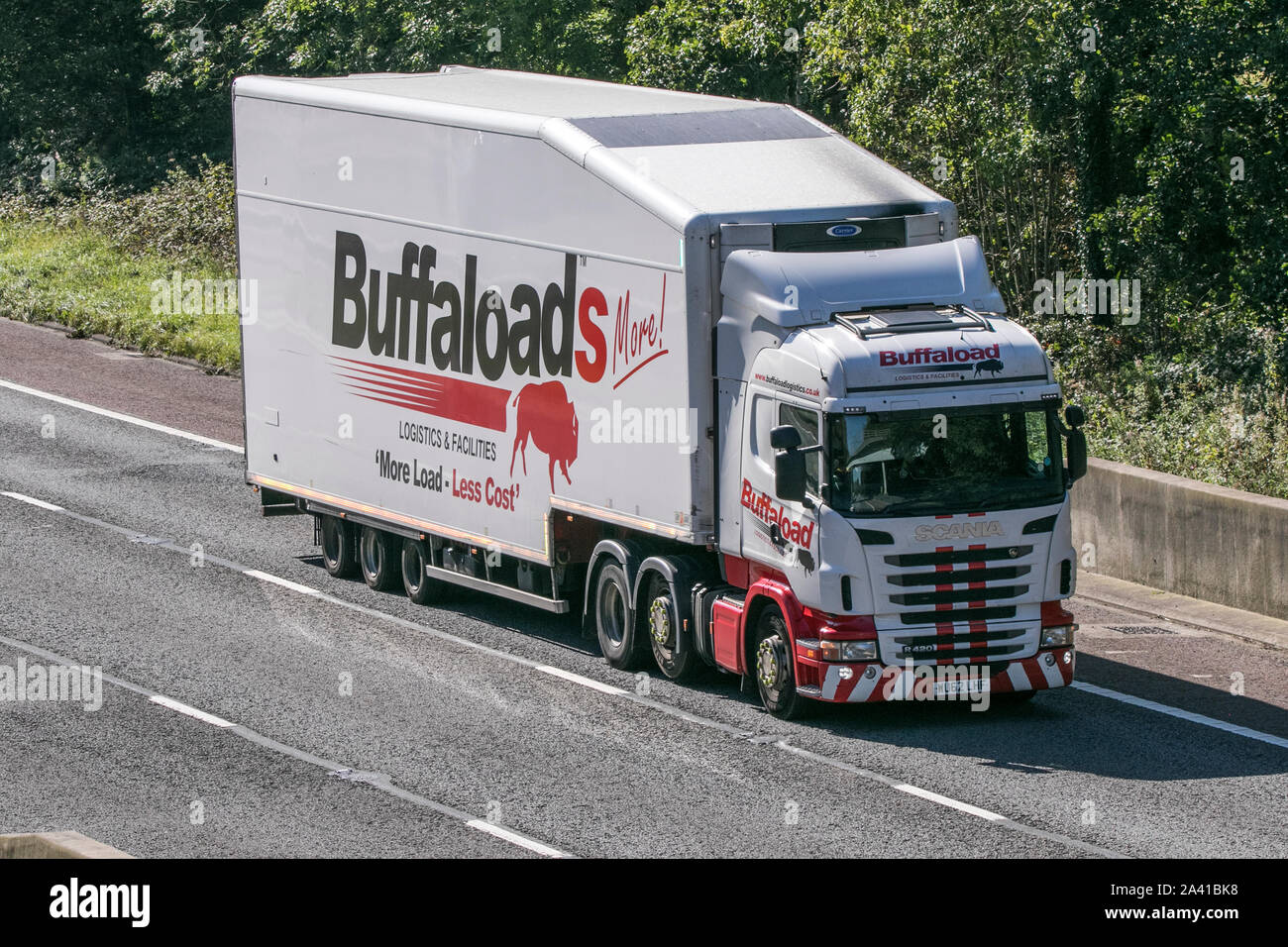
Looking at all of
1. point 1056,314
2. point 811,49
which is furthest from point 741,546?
point 811,49

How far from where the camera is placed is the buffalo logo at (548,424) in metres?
17.4

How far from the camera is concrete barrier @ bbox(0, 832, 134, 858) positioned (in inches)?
351

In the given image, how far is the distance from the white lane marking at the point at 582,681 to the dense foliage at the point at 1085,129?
6975 mm

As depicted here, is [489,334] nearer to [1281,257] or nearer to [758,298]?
[758,298]

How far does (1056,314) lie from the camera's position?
26.6m

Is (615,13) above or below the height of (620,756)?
above

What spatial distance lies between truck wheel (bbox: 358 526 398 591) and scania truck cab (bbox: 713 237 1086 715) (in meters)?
5.57

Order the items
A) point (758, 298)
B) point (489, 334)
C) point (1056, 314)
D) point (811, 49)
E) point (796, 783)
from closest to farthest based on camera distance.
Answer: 1. point (796, 783)
2. point (758, 298)
3. point (489, 334)
4. point (1056, 314)
5. point (811, 49)

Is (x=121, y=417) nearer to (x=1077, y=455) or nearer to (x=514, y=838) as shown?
(x=1077, y=455)

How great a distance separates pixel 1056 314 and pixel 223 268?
16285 mm

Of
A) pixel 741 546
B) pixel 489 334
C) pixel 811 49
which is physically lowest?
pixel 741 546

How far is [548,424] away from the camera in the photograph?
57.9 ft

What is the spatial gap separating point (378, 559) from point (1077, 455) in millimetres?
7774

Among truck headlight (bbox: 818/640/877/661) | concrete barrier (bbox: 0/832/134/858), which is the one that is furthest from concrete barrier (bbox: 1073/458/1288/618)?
concrete barrier (bbox: 0/832/134/858)
